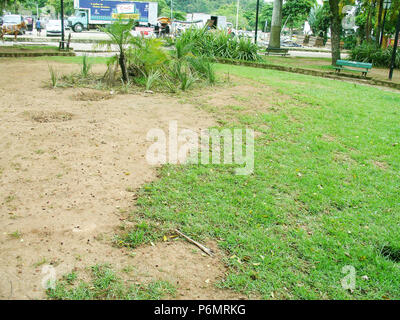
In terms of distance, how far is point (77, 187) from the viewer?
161 inches

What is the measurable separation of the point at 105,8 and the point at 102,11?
1.33 feet

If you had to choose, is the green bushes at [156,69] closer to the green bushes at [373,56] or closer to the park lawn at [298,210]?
the park lawn at [298,210]

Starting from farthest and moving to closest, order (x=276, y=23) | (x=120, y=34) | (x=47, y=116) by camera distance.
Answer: (x=276, y=23), (x=120, y=34), (x=47, y=116)

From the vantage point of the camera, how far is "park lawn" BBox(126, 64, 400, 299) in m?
2.94

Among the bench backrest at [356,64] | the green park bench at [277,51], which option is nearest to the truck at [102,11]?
the green park bench at [277,51]

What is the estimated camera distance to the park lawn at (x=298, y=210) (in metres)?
2.94

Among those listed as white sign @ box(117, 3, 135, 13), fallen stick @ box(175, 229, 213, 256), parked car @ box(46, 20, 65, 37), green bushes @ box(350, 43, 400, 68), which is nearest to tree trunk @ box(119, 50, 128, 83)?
fallen stick @ box(175, 229, 213, 256)

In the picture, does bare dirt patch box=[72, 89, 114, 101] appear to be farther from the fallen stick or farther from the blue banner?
the blue banner

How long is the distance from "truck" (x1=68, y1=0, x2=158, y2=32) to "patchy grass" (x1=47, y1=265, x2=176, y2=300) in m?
35.3

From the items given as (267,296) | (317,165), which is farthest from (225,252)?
(317,165)

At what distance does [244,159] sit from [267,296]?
2.67 m

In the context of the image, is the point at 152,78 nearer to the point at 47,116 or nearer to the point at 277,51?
the point at 47,116

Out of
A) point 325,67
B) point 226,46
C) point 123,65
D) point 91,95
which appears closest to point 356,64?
point 325,67

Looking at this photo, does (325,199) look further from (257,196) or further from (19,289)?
(19,289)
